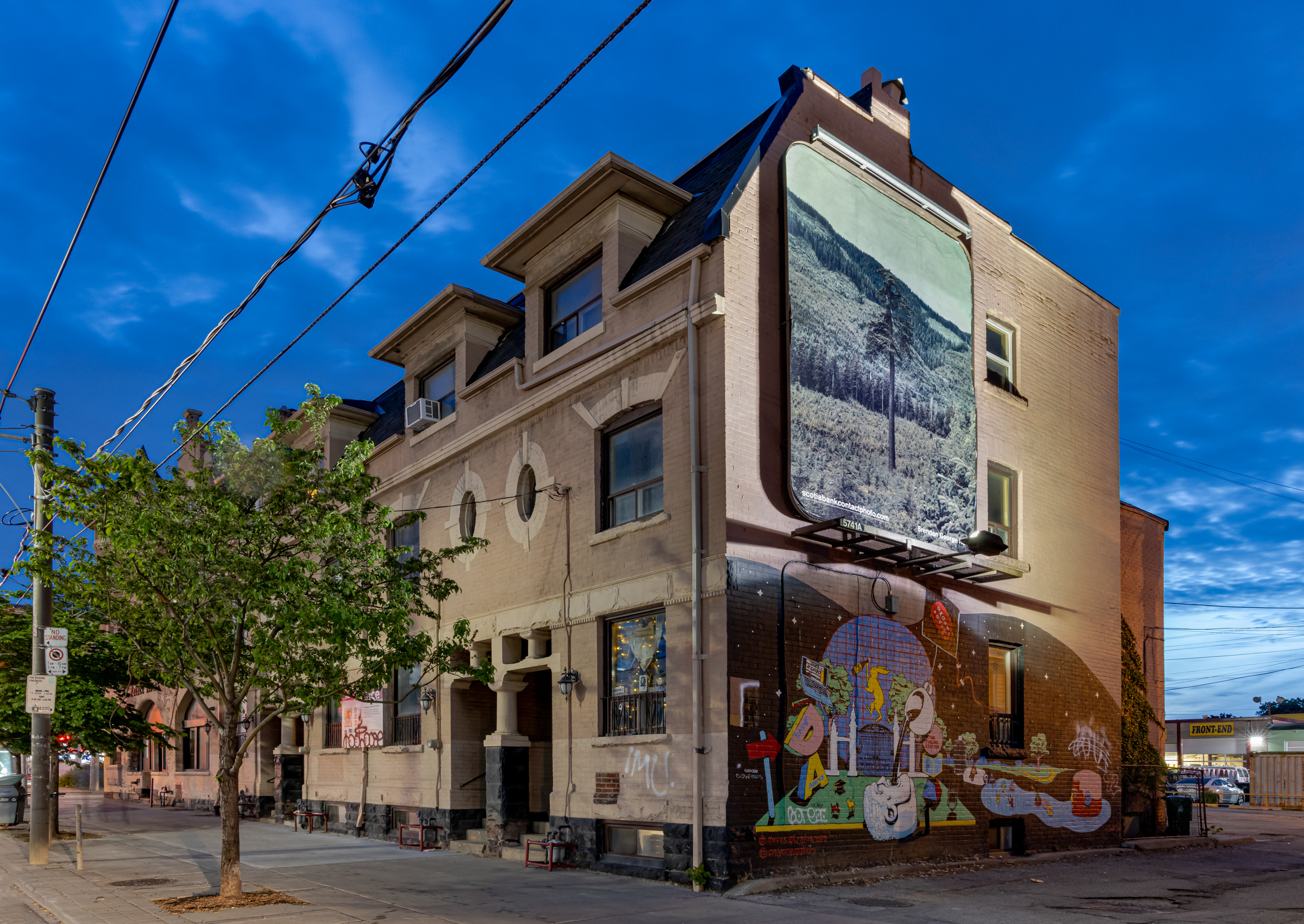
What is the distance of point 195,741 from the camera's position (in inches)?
1436

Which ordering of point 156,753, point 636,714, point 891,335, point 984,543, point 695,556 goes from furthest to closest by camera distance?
point 156,753 → point 891,335 → point 984,543 → point 636,714 → point 695,556

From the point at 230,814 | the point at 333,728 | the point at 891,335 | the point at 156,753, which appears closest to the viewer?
the point at 230,814

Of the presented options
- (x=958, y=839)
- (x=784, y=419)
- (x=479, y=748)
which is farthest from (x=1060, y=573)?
(x=479, y=748)

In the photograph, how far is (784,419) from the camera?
15.2 m

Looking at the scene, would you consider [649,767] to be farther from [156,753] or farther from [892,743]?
[156,753]

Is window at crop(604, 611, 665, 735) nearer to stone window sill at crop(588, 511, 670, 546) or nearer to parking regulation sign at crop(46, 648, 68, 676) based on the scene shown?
stone window sill at crop(588, 511, 670, 546)

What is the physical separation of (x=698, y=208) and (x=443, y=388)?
8378 millimetres

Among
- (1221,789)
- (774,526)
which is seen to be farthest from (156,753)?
(1221,789)

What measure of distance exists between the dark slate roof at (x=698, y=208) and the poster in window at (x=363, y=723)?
10.7m

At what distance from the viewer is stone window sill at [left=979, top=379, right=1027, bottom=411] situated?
18938mm

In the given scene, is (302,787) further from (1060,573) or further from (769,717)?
(1060,573)

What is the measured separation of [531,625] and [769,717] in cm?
516

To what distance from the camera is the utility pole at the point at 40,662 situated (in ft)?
54.0

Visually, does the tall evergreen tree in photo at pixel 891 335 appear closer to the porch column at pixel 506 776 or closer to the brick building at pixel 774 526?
the brick building at pixel 774 526
